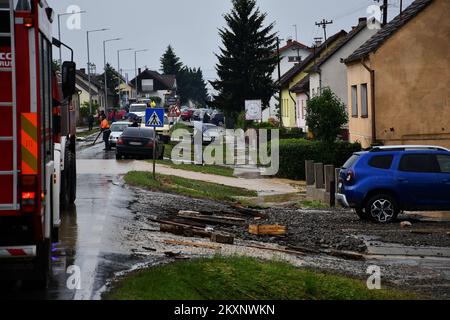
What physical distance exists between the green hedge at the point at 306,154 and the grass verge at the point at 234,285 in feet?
86.9

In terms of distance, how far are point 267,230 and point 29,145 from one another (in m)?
10.3

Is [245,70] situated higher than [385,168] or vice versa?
[245,70]

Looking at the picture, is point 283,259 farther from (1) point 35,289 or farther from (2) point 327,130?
(2) point 327,130

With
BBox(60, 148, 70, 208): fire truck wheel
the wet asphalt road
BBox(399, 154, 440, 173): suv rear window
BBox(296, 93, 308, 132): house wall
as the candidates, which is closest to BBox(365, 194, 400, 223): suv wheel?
BBox(399, 154, 440, 173): suv rear window

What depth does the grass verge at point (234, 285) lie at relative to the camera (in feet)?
34.4

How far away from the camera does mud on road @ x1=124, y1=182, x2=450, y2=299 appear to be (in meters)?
14.9

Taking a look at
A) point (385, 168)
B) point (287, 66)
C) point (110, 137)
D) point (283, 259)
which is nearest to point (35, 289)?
point (283, 259)

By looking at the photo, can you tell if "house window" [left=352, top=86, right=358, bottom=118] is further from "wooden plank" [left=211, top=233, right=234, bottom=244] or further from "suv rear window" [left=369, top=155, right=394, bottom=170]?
"wooden plank" [left=211, top=233, right=234, bottom=244]

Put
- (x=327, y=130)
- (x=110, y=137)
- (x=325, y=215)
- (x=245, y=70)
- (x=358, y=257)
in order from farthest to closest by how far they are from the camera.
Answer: (x=245, y=70), (x=110, y=137), (x=327, y=130), (x=325, y=215), (x=358, y=257)

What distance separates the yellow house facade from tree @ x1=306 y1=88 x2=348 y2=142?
93.8 feet

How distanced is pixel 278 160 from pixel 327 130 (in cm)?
379

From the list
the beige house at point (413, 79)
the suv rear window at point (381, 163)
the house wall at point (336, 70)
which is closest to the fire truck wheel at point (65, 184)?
the suv rear window at point (381, 163)

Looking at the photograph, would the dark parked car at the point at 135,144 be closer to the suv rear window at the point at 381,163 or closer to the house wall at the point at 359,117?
the house wall at the point at 359,117

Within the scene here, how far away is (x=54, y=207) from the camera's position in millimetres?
11961
